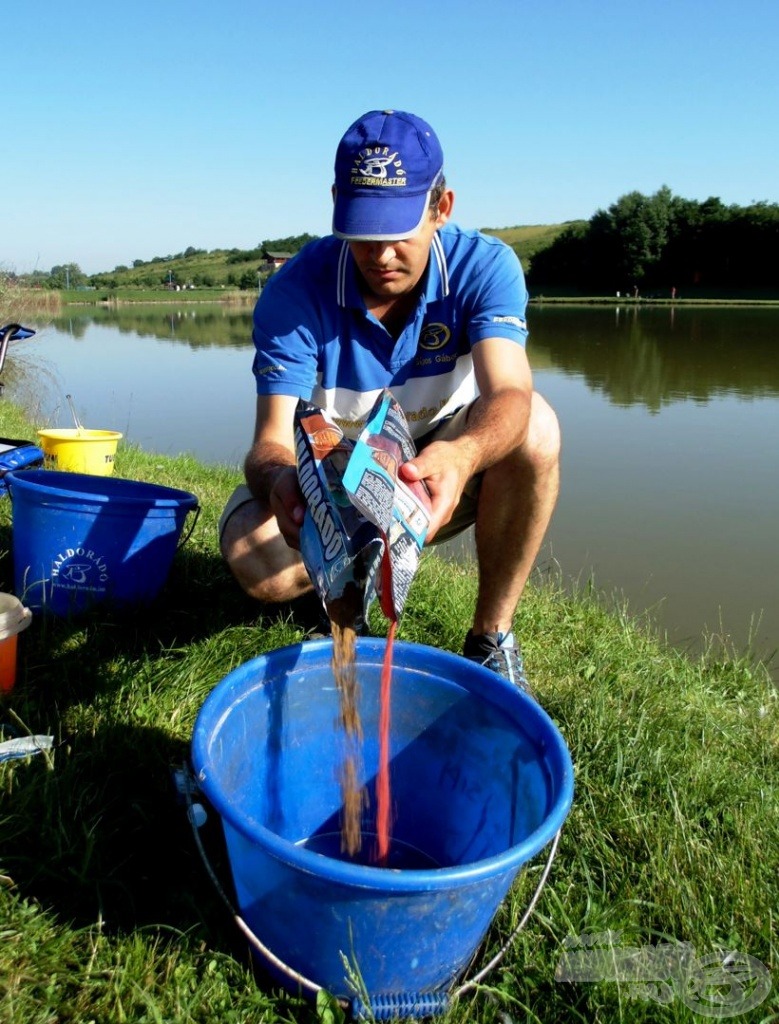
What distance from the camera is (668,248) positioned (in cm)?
5541

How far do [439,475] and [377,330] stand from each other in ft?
2.73

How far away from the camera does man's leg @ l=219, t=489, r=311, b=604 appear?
7.75 ft

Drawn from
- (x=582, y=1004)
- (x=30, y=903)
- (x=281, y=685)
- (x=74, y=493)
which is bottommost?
(x=582, y=1004)

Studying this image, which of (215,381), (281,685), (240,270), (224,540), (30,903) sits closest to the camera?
(30,903)

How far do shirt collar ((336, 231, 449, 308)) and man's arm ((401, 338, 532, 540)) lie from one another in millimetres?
206

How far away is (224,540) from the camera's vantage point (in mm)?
2455

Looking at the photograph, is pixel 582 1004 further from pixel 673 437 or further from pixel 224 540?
pixel 673 437

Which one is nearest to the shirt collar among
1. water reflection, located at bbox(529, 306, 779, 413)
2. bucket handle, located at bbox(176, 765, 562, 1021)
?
bucket handle, located at bbox(176, 765, 562, 1021)

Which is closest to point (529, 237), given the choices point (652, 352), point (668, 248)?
point (668, 248)

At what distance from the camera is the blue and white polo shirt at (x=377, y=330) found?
2361 mm

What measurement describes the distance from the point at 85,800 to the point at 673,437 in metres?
7.09

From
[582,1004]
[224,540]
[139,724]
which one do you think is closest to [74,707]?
[139,724]

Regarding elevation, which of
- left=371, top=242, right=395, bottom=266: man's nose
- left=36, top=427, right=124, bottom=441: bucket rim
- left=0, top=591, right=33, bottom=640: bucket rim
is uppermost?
left=371, top=242, right=395, bottom=266: man's nose

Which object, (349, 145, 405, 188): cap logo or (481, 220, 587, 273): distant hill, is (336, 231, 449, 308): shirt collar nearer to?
(349, 145, 405, 188): cap logo
